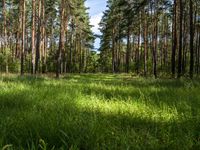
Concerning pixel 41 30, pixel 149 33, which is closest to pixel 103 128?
pixel 41 30

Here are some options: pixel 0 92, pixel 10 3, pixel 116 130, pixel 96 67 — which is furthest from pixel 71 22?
pixel 116 130

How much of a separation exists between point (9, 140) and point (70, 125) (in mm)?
804

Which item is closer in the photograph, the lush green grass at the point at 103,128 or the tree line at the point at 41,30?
the lush green grass at the point at 103,128

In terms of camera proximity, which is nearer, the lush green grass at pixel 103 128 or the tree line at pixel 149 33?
the lush green grass at pixel 103 128

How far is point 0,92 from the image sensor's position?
8102 mm

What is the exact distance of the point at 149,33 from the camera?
66.3 m

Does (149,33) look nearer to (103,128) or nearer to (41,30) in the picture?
(41,30)

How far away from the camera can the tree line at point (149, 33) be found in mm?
45656

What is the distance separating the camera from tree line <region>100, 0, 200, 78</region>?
45656 millimetres

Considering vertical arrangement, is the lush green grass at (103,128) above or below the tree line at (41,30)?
below

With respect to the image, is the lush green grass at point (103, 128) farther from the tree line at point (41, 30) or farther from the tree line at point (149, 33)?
the tree line at point (41, 30)

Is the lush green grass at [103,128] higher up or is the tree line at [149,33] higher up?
the tree line at [149,33]

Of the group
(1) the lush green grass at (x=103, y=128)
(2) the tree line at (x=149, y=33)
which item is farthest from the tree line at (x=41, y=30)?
(1) the lush green grass at (x=103, y=128)

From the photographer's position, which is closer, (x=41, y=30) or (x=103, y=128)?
(x=103, y=128)
